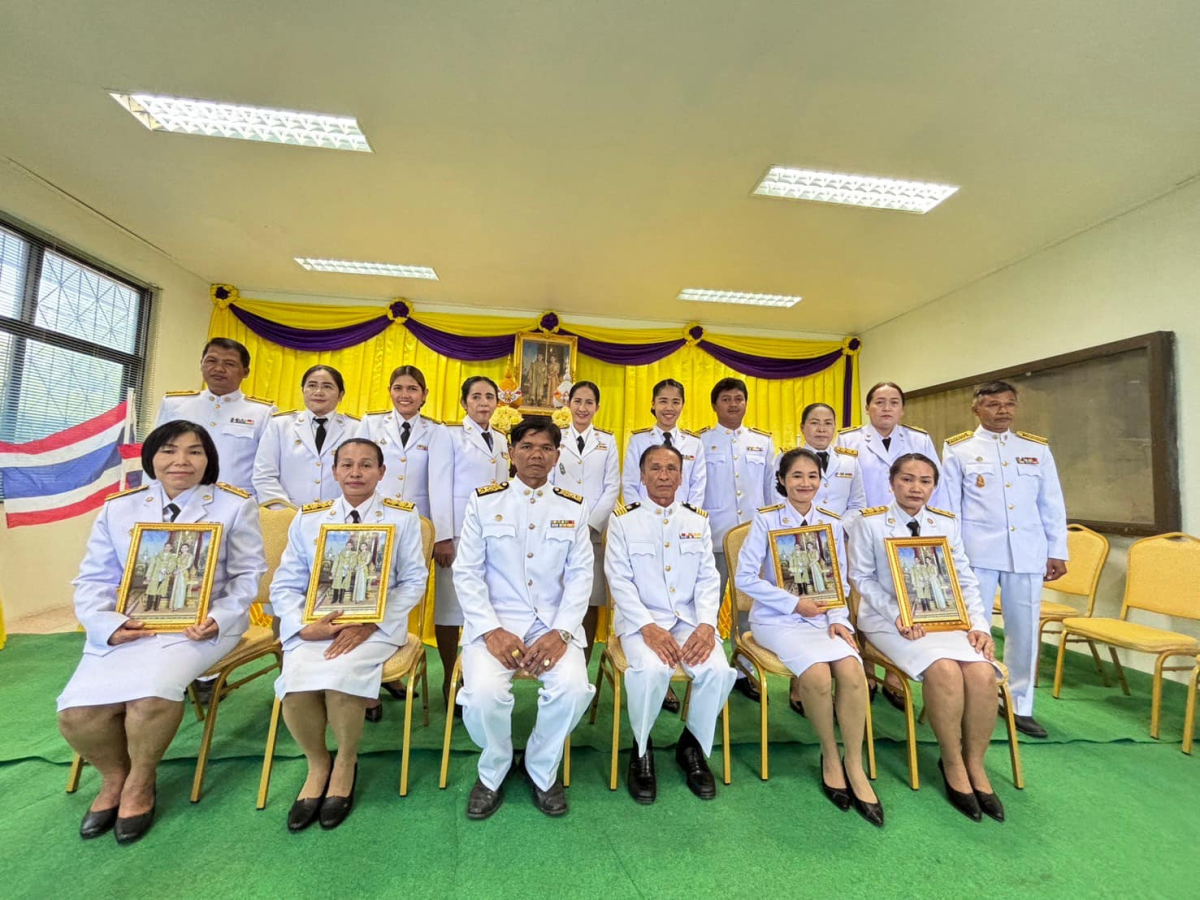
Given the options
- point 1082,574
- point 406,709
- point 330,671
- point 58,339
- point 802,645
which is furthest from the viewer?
point 58,339

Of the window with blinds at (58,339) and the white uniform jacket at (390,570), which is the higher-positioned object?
the window with blinds at (58,339)

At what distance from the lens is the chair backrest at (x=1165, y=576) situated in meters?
3.29

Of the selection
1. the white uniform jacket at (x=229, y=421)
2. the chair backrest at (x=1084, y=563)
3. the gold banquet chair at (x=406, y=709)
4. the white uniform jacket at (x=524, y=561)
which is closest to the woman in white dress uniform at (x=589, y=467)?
the white uniform jacket at (x=524, y=561)

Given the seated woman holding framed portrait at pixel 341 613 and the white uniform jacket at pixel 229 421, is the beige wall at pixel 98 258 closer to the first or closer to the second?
the white uniform jacket at pixel 229 421

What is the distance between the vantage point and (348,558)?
2176 mm

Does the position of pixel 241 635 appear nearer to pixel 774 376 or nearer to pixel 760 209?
pixel 760 209

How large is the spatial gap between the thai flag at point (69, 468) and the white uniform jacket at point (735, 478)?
5.39m

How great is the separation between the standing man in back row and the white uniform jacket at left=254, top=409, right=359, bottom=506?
3.99 meters

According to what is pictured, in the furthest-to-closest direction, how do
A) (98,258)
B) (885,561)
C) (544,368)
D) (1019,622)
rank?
(544,368) → (98,258) → (1019,622) → (885,561)

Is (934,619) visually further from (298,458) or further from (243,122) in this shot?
(243,122)

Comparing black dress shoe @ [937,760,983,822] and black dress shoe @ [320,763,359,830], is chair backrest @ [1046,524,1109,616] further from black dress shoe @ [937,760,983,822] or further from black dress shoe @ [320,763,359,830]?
black dress shoe @ [320,763,359,830]

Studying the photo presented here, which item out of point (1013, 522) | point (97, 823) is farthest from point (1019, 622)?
point (97, 823)

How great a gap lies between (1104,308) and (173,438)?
21.0 feet

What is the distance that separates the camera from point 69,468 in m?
4.43
